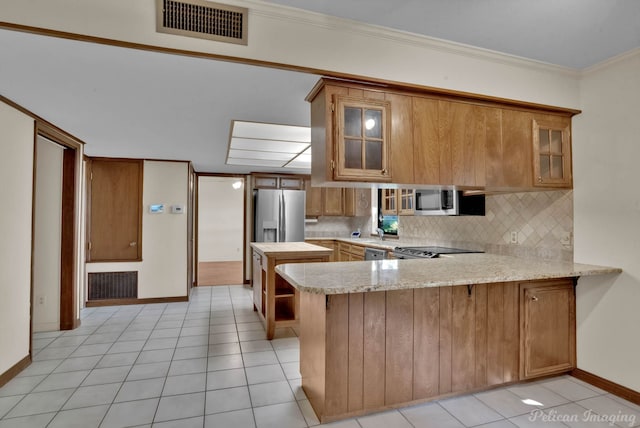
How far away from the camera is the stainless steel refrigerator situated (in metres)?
5.91

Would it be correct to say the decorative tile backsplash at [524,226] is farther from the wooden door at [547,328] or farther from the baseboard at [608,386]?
the baseboard at [608,386]

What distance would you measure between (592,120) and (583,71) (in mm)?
417

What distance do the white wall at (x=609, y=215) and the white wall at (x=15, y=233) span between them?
451cm

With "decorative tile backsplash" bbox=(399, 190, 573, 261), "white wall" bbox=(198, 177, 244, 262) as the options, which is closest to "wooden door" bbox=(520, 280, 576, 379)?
"decorative tile backsplash" bbox=(399, 190, 573, 261)

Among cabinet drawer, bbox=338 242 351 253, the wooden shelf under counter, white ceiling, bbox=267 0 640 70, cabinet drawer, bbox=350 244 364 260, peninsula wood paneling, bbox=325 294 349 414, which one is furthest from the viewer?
cabinet drawer, bbox=338 242 351 253

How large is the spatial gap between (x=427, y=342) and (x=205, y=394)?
1.62 meters

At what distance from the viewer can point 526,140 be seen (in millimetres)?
2625

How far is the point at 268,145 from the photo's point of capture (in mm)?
3992

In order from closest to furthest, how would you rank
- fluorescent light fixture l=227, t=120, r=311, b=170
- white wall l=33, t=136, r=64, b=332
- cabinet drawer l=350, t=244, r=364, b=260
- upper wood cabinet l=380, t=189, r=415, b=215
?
fluorescent light fixture l=227, t=120, r=311, b=170
white wall l=33, t=136, r=64, b=332
upper wood cabinet l=380, t=189, r=415, b=215
cabinet drawer l=350, t=244, r=364, b=260

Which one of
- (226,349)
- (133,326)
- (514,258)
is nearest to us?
(514,258)

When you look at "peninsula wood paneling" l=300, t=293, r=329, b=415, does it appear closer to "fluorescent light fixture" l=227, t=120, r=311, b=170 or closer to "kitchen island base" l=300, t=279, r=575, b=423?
"kitchen island base" l=300, t=279, r=575, b=423

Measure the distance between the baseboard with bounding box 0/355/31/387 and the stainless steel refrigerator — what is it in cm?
345

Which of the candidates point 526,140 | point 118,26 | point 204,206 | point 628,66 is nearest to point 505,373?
point 526,140

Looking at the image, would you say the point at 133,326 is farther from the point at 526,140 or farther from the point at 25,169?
the point at 526,140
